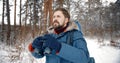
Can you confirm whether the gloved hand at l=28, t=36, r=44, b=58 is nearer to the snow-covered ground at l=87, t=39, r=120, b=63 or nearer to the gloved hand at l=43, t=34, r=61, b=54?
the gloved hand at l=43, t=34, r=61, b=54

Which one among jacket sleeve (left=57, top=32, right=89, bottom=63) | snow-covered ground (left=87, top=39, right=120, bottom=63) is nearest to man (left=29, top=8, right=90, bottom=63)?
jacket sleeve (left=57, top=32, right=89, bottom=63)

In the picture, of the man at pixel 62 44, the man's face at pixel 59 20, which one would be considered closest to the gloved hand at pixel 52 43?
the man at pixel 62 44

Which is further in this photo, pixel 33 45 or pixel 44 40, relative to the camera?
pixel 33 45

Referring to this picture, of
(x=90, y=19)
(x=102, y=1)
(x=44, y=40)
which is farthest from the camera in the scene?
(x=90, y=19)

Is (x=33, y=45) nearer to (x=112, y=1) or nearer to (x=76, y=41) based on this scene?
(x=76, y=41)

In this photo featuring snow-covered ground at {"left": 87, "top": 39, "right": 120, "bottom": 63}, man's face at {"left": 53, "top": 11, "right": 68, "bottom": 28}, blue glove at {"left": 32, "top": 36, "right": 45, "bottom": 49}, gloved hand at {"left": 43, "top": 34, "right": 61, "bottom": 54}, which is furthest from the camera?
snow-covered ground at {"left": 87, "top": 39, "right": 120, "bottom": 63}

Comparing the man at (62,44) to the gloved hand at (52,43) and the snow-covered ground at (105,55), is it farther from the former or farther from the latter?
the snow-covered ground at (105,55)

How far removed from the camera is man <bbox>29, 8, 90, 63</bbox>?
2197 mm

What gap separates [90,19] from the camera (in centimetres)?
4831

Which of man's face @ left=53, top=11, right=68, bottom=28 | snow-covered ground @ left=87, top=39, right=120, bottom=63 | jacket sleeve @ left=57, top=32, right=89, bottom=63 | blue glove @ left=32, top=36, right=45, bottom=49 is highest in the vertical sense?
man's face @ left=53, top=11, right=68, bottom=28

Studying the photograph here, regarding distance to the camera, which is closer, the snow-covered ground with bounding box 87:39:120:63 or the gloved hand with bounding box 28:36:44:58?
the gloved hand with bounding box 28:36:44:58

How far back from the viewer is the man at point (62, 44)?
220 cm

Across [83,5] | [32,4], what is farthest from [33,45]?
[83,5]

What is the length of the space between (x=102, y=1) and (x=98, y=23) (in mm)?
4313
